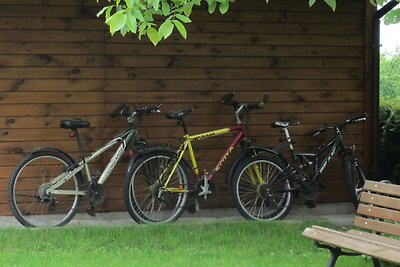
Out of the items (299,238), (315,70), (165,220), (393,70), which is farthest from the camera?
(393,70)

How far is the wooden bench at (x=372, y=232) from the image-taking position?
344 cm

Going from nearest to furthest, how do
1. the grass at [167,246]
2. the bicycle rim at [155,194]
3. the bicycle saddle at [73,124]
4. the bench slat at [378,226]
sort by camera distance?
the bench slat at [378,226]
the grass at [167,246]
the bicycle saddle at [73,124]
the bicycle rim at [155,194]

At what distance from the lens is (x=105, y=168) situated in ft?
19.6

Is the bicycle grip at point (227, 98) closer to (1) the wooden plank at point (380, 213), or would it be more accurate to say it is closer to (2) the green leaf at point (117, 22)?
(1) the wooden plank at point (380, 213)

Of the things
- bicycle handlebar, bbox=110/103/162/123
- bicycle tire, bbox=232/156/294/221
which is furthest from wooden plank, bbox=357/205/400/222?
bicycle handlebar, bbox=110/103/162/123

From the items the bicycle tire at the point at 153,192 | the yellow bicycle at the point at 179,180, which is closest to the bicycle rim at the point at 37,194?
the bicycle tire at the point at 153,192

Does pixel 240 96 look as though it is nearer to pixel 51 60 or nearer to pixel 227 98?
pixel 227 98

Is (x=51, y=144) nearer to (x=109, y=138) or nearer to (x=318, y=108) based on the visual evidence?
(x=109, y=138)

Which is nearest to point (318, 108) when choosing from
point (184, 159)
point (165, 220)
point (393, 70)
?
point (184, 159)

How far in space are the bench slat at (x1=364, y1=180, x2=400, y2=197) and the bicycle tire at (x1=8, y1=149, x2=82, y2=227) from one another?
9.58 feet

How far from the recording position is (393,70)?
12.0m

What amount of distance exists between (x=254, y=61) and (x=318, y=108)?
982mm

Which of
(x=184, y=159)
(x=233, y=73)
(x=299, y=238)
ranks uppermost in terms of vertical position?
(x=233, y=73)

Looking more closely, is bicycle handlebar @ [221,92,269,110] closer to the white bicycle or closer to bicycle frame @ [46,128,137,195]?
the white bicycle
